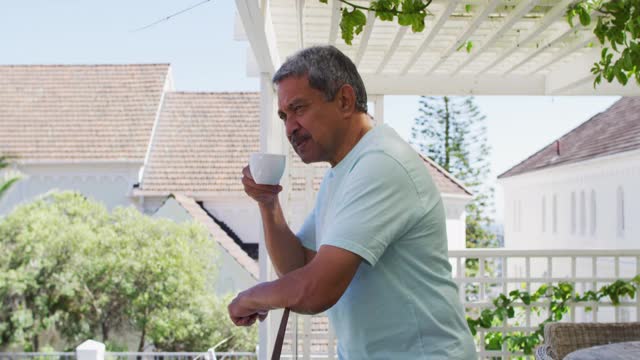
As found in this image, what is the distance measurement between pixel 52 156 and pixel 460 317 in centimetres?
1763

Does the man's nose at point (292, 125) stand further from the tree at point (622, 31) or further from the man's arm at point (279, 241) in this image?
the tree at point (622, 31)

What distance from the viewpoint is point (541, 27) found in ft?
12.7

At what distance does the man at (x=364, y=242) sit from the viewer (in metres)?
1.14

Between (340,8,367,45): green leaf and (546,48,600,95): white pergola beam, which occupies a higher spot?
(546,48,600,95): white pergola beam

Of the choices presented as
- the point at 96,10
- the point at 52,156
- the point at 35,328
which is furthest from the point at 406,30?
the point at 96,10

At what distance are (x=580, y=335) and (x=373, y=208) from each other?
1.99 metres

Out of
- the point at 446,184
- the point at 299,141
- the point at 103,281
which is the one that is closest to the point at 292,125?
the point at 299,141

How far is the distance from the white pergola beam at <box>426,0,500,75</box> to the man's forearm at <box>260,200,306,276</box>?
→ 2211 mm

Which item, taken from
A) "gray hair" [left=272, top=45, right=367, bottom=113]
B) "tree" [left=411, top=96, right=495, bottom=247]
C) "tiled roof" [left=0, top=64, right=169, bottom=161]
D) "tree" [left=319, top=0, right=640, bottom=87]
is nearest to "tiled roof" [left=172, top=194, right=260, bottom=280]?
"tiled roof" [left=0, top=64, right=169, bottom=161]

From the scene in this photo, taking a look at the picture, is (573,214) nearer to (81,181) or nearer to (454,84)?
(81,181)

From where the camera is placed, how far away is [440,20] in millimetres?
3736

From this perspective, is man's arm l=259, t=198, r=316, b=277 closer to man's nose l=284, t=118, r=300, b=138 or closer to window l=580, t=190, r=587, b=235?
man's nose l=284, t=118, r=300, b=138

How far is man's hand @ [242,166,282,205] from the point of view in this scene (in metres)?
1.54

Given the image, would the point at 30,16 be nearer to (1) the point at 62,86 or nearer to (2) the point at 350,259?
(1) the point at 62,86
